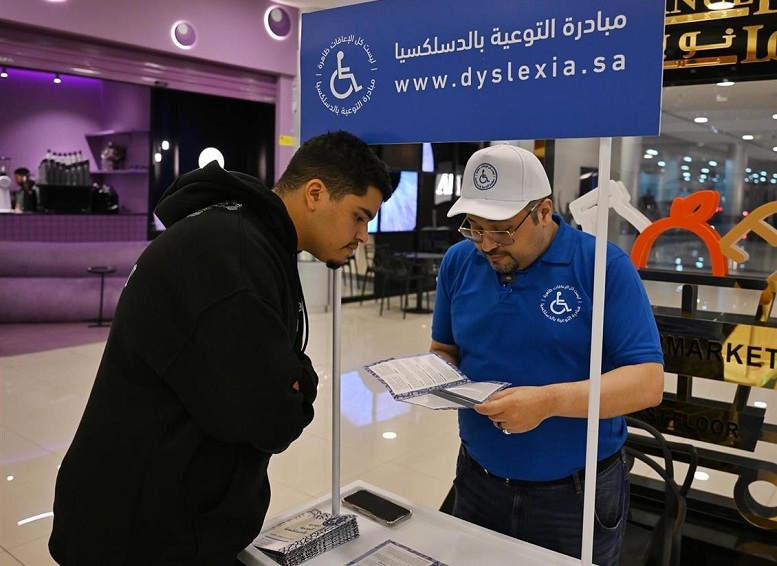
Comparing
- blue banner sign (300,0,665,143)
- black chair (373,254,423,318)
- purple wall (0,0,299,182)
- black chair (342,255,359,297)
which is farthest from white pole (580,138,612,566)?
black chair (342,255,359,297)

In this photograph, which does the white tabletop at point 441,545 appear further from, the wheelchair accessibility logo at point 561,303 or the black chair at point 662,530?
the black chair at point 662,530

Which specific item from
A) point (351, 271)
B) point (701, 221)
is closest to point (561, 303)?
point (701, 221)

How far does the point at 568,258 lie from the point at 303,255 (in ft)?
24.7

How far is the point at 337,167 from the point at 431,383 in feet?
1.75

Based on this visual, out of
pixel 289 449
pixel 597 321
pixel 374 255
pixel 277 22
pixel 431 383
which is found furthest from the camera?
pixel 374 255

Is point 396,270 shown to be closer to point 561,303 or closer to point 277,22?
point 277,22

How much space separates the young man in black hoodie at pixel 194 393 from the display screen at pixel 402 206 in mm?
9137

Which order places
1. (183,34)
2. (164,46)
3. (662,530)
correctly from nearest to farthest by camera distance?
(662,530) → (164,46) → (183,34)

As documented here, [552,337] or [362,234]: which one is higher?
[362,234]

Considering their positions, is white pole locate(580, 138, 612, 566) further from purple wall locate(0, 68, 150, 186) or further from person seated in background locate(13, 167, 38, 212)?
purple wall locate(0, 68, 150, 186)

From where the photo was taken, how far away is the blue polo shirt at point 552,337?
4.93ft

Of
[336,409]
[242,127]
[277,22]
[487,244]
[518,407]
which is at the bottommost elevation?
[336,409]

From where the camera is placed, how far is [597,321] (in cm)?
131

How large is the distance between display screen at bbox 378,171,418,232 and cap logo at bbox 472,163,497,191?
877 centimetres
